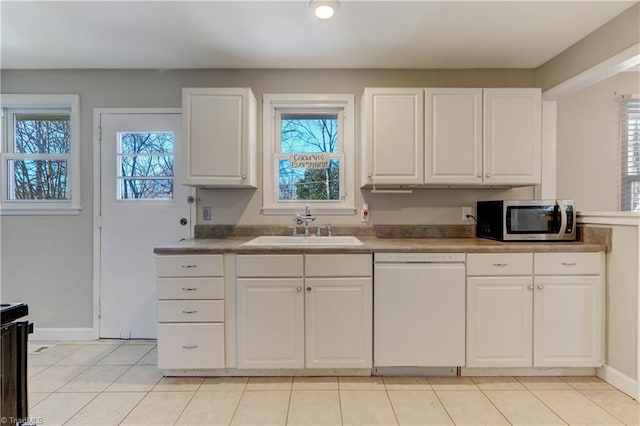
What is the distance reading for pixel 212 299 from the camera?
7.23 feet

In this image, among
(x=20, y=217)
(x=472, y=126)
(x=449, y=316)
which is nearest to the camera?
(x=449, y=316)

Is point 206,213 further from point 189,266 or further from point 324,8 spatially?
point 324,8

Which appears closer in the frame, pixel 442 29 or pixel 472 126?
pixel 442 29

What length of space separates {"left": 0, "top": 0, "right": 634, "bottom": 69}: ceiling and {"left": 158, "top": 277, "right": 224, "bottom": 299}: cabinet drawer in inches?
66.5

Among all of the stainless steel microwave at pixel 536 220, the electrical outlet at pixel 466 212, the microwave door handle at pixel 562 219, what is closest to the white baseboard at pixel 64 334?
the electrical outlet at pixel 466 212

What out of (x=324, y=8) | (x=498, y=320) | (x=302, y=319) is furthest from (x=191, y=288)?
(x=498, y=320)

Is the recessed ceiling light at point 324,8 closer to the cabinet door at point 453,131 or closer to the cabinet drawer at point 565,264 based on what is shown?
the cabinet door at point 453,131

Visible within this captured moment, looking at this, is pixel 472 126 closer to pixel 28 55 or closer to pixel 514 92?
pixel 514 92

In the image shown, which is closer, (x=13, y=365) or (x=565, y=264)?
(x=13, y=365)

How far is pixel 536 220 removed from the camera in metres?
2.41

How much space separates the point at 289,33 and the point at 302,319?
6.37ft

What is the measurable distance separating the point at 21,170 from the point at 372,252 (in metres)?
3.14

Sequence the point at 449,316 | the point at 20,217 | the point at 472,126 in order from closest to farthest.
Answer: the point at 449,316 < the point at 472,126 < the point at 20,217

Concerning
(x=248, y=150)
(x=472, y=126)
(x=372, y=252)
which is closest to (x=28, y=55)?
(x=248, y=150)
